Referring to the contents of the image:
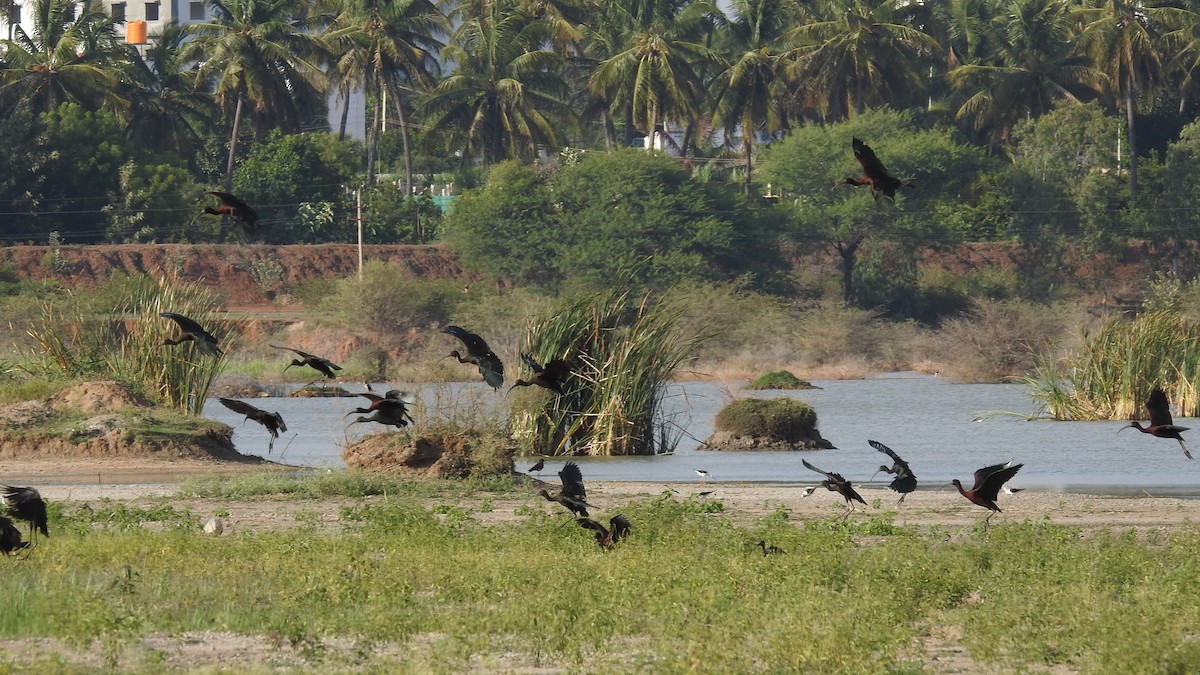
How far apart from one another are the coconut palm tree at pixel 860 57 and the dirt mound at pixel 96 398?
53.6 meters

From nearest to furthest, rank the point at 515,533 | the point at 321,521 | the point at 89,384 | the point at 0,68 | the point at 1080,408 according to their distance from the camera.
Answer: the point at 515,533, the point at 321,521, the point at 89,384, the point at 1080,408, the point at 0,68

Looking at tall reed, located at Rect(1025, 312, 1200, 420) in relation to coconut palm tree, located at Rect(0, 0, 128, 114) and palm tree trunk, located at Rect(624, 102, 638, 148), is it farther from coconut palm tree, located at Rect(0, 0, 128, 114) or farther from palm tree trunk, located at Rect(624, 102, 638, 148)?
coconut palm tree, located at Rect(0, 0, 128, 114)

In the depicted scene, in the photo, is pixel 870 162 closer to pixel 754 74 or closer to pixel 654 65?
pixel 654 65

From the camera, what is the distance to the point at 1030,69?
253ft

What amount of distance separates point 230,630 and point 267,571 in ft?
6.76

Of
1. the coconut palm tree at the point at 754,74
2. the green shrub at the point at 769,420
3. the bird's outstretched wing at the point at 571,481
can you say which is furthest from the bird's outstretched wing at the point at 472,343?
the coconut palm tree at the point at 754,74

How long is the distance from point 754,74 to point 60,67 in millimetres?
26719

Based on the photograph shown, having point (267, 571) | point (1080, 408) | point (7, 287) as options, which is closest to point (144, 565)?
point (267, 571)

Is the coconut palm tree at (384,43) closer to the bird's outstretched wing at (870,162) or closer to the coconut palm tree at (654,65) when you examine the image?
the coconut palm tree at (654,65)

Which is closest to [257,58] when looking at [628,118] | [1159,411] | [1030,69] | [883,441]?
[628,118]

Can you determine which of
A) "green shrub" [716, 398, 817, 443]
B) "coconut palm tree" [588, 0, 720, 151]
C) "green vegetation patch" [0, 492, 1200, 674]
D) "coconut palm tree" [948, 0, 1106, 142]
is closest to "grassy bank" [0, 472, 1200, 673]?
"green vegetation patch" [0, 492, 1200, 674]

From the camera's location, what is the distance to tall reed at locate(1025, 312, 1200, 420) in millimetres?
32531

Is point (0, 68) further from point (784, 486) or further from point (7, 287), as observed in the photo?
point (784, 486)

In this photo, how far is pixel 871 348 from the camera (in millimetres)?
68812
